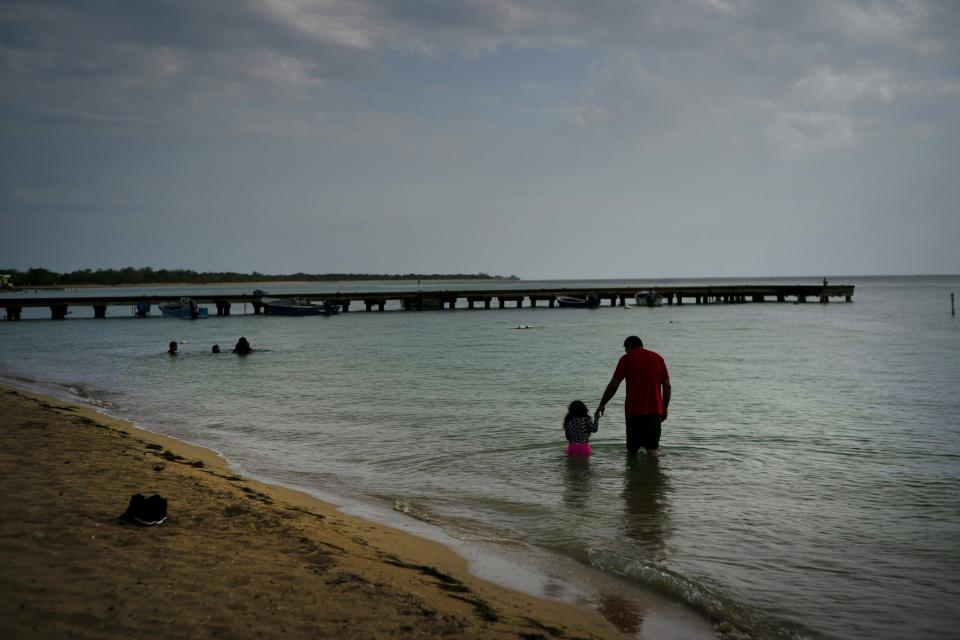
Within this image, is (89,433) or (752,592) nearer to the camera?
(752,592)

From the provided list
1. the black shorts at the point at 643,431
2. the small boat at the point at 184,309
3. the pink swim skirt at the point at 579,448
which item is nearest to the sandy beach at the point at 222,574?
the black shorts at the point at 643,431

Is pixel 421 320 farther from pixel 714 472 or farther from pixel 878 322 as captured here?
pixel 714 472

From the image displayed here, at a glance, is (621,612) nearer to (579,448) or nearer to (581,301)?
(579,448)

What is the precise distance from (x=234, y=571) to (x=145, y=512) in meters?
1.54

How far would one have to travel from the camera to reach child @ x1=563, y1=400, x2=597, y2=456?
439 inches

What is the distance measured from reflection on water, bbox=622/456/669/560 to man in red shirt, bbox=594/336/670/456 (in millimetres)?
382

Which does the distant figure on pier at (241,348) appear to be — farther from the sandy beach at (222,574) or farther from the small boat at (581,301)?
the small boat at (581,301)

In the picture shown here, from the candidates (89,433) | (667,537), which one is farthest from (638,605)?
(89,433)

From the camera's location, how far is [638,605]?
5938 mm

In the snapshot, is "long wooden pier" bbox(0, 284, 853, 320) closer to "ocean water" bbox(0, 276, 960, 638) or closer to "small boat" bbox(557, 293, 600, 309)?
"small boat" bbox(557, 293, 600, 309)

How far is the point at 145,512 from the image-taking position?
656 cm

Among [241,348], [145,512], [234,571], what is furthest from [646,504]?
[241,348]

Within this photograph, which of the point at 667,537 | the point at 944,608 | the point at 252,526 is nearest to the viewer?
the point at 944,608

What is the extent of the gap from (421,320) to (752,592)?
57050 millimetres
